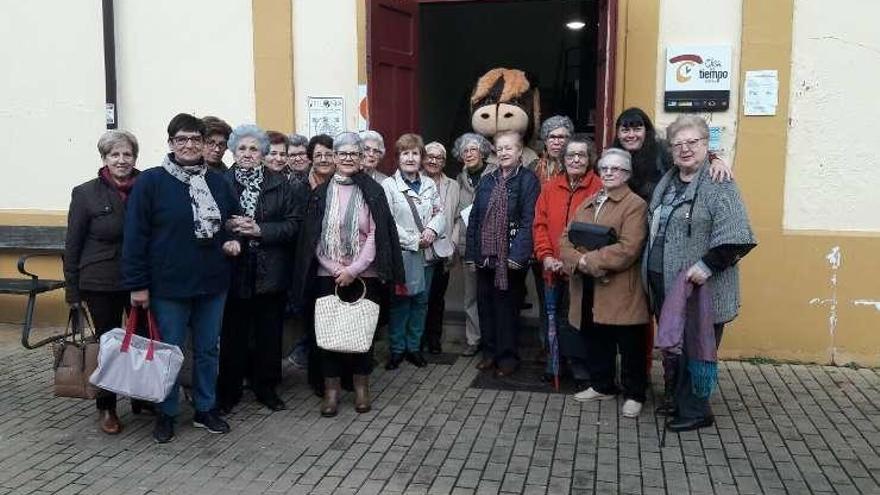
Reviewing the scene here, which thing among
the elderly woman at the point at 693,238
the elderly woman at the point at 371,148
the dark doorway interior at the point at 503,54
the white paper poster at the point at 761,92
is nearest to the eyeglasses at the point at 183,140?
the elderly woman at the point at 371,148

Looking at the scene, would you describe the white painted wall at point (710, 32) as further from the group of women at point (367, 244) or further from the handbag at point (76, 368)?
the handbag at point (76, 368)

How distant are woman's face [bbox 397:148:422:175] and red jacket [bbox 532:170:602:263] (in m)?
0.93

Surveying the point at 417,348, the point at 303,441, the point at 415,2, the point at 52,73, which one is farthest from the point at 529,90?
the point at 52,73

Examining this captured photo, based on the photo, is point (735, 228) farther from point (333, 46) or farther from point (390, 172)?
point (333, 46)

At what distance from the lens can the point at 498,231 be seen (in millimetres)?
5508

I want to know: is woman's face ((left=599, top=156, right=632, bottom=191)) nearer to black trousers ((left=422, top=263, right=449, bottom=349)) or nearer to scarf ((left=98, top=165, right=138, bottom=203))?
black trousers ((left=422, top=263, right=449, bottom=349))

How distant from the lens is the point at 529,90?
6656mm

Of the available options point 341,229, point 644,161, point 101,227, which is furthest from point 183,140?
point 644,161

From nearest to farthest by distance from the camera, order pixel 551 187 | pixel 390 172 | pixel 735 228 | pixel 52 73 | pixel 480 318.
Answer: pixel 735 228, pixel 551 187, pixel 480 318, pixel 390 172, pixel 52 73

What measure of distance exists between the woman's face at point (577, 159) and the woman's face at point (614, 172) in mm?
317

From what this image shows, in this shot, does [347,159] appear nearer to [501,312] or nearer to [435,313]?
[501,312]

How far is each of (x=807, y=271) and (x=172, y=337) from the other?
4.33m

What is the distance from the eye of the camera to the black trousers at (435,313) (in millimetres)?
6242

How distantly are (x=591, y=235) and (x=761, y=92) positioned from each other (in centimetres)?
203
